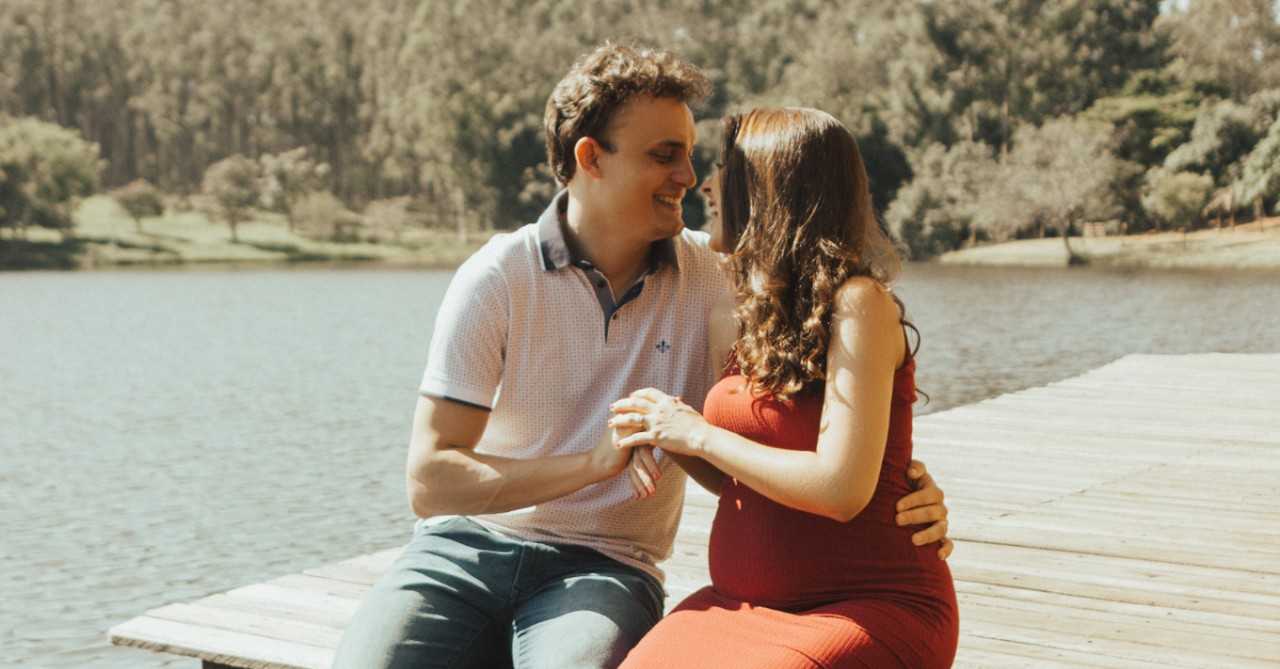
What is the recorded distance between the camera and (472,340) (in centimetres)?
254

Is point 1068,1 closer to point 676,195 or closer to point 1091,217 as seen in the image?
point 1091,217

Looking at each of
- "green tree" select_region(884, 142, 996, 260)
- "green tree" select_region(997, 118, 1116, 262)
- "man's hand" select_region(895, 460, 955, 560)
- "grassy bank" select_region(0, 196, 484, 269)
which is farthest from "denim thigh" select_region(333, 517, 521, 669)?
"grassy bank" select_region(0, 196, 484, 269)

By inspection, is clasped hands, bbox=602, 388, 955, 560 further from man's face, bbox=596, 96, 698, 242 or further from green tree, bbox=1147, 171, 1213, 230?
green tree, bbox=1147, 171, 1213, 230

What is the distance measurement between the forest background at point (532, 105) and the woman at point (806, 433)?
4246 cm

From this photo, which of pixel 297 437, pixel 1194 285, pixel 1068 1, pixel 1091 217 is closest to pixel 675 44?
pixel 1068 1

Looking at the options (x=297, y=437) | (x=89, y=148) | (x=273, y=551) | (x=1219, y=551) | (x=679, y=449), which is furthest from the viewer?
(x=89, y=148)

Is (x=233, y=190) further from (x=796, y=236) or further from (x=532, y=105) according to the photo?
(x=796, y=236)

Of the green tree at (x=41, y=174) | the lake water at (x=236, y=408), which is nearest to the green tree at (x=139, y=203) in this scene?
the green tree at (x=41, y=174)

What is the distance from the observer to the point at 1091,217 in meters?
43.6

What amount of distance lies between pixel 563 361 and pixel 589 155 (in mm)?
383

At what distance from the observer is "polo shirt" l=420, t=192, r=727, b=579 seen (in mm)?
2576

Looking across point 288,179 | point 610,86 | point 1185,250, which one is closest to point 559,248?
point 610,86

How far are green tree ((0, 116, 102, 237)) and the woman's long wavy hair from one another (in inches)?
2175

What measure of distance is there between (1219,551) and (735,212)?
8.46ft
